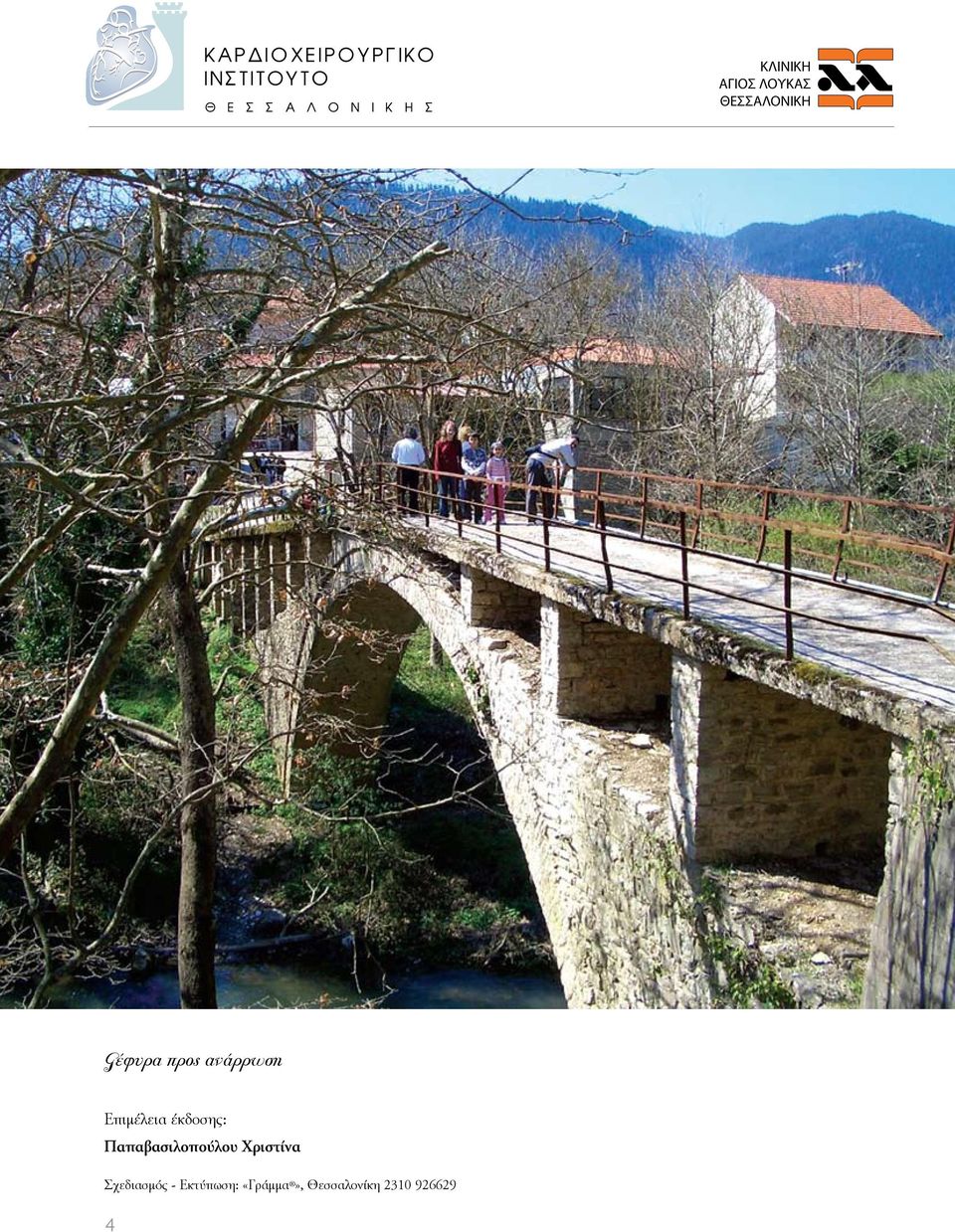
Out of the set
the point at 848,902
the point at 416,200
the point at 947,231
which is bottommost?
the point at 848,902

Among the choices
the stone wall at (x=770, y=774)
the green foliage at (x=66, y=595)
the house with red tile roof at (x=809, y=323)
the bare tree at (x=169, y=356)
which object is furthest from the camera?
the house with red tile roof at (x=809, y=323)

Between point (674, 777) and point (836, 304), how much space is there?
784 inches

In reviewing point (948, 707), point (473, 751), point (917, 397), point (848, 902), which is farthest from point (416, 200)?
point (917, 397)

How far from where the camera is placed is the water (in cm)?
1365

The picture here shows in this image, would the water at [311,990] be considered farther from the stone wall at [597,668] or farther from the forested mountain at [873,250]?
the forested mountain at [873,250]

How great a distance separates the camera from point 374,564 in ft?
47.9

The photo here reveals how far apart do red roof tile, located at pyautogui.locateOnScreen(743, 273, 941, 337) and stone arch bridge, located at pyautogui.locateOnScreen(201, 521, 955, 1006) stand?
49.0ft

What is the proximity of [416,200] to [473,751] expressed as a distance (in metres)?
15.1

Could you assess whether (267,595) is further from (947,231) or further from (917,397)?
(947,231)

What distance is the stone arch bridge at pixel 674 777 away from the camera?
4.52 m

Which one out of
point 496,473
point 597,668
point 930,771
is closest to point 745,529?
point 496,473
